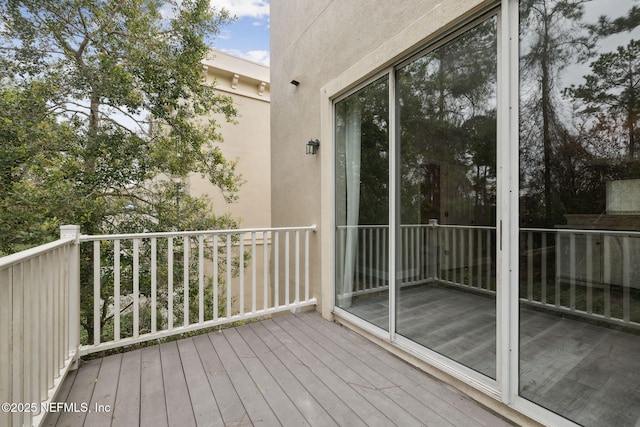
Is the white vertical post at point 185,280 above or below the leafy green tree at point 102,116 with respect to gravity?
below

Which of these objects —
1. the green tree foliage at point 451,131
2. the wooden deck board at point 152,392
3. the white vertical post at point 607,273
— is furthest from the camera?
the green tree foliage at point 451,131

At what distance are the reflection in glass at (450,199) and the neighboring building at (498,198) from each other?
11mm

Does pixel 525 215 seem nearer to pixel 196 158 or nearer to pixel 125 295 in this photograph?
pixel 196 158

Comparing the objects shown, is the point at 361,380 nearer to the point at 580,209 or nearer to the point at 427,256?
the point at 427,256

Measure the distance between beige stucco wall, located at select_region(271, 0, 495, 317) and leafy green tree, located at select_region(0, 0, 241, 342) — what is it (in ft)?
3.09

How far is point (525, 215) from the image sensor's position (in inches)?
62.1

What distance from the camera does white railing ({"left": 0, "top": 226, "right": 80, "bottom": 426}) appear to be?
3.94 ft

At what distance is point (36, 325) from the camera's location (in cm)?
151

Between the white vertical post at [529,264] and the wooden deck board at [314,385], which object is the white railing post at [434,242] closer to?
the white vertical post at [529,264]

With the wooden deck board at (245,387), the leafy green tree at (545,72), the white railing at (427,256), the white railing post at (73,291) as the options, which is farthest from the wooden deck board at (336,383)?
the white railing post at (73,291)

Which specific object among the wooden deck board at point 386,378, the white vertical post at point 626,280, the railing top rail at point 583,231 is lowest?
the wooden deck board at point 386,378

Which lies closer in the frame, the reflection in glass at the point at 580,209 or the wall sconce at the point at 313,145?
the reflection in glass at the point at 580,209

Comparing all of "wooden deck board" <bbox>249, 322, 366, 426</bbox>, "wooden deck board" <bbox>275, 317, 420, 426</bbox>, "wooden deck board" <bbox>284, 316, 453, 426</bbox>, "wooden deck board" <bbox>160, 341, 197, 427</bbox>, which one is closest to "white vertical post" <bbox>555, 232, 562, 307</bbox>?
"wooden deck board" <bbox>284, 316, 453, 426</bbox>

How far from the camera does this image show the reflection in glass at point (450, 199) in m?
1.80
